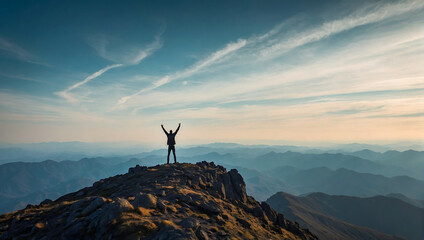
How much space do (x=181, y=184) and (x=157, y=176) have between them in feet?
17.0

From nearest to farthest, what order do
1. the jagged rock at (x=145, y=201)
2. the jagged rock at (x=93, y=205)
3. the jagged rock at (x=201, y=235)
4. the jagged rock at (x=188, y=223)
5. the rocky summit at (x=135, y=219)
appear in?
the rocky summit at (x=135, y=219) → the jagged rock at (x=201, y=235) → the jagged rock at (x=188, y=223) → the jagged rock at (x=93, y=205) → the jagged rock at (x=145, y=201)

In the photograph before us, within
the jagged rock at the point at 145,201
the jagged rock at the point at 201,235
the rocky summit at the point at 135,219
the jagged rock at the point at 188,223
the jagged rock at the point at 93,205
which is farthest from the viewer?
the jagged rock at the point at 145,201

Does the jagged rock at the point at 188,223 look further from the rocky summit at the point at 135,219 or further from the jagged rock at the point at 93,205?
the jagged rock at the point at 93,205

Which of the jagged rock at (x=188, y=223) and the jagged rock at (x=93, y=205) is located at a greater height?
the jagged rock at (x=93, y=205)

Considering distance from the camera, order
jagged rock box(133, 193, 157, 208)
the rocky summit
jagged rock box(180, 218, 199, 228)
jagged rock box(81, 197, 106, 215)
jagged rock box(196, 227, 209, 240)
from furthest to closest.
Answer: jagged rock box(133, 193, 157, 208) < jagged rock box(81, 197, 106, 215) < jagged rock box(180, 218, 199, 228) < jagged rock box(196, 227, 209, 240) < the rocky summit

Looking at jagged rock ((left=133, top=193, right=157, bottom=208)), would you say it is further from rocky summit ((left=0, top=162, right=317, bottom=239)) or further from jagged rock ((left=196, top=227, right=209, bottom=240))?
jagged rock ((left=196, top=227, right=209, bottom=240))

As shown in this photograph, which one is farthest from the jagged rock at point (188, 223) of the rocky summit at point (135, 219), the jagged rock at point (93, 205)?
the jagged rock at point (93, 205)

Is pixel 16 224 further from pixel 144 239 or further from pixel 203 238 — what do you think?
pixel 203 238

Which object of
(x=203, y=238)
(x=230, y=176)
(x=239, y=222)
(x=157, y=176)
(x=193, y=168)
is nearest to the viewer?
(x=203, y=238)

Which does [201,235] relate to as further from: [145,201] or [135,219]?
[145,201]

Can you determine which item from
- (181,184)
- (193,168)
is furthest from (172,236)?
(193,168)

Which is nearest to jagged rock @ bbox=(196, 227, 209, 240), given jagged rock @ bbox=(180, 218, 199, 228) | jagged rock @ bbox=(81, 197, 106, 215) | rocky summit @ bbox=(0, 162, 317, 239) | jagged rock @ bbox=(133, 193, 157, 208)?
rocky summit @ bbox=(0, 162, 317, 239)

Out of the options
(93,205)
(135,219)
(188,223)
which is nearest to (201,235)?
(188,223)

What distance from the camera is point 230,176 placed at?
4109 centimetres
